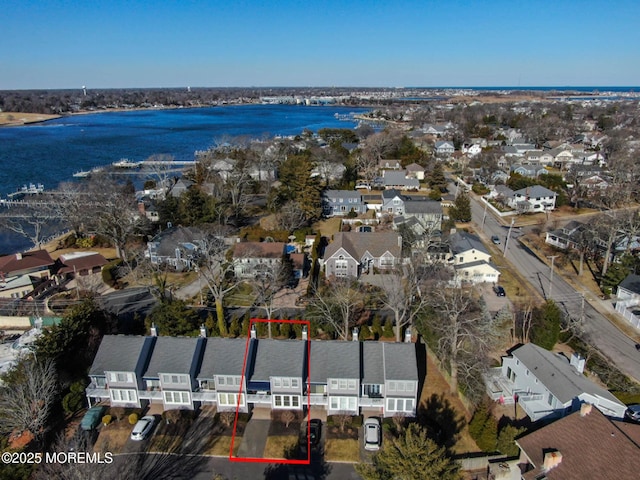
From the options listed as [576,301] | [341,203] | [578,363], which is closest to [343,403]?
[578,363]

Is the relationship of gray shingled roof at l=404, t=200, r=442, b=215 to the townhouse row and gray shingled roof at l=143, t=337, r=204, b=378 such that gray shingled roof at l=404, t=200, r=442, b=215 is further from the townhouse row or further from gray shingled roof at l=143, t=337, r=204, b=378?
gray shingled roof at l=143, t=337, r=204, b=378

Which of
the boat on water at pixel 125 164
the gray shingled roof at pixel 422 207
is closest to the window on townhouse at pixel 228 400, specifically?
the gray shingled roof at pixel 422 207

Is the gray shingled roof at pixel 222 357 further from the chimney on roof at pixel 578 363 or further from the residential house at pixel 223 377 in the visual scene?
the chimney on roof at pixel 578 363

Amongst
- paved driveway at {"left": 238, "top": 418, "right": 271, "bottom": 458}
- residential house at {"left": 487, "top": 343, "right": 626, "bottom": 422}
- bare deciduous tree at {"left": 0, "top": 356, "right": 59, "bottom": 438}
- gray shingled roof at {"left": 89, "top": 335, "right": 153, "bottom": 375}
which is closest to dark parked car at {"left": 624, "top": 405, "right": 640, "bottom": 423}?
residential house at {"left": 487, "top": 343, "right": 626, "bottom": 422}

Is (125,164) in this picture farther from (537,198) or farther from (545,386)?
(545,386)

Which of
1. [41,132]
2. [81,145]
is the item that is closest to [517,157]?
[81,145]
